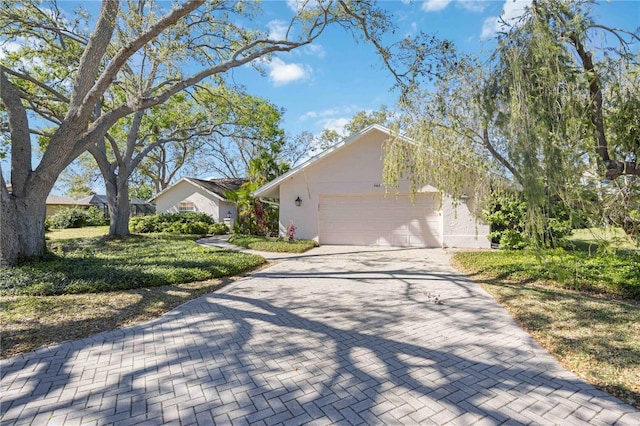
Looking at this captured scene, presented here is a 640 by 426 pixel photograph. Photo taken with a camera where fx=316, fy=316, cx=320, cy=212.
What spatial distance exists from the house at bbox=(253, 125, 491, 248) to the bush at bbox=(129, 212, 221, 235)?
7982 mm

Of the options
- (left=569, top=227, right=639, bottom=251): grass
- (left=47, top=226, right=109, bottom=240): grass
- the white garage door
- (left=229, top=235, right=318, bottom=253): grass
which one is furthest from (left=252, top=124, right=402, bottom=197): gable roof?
(left=47, top=226, right=109, bottom=240): grass

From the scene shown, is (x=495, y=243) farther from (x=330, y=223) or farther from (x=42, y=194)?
(x=42, y=194)

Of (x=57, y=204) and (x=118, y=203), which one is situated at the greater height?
(x=57, y=204)

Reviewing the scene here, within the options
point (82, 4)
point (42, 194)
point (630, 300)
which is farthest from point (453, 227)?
point (82, 4)

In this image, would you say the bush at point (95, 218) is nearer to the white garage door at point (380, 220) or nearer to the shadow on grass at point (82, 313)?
the white garage door at point (380, 220)

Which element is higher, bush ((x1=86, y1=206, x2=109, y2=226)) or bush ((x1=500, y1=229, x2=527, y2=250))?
bush ((x1=86, y1=206, x2=109, y2=226))

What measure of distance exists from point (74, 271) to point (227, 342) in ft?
17.9

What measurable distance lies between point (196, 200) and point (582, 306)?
2423 centimetres

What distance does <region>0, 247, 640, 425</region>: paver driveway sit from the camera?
2736 millimetres

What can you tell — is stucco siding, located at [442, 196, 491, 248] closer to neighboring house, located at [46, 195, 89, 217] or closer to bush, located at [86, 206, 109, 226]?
bush, located at [86, 206, 109, 226]

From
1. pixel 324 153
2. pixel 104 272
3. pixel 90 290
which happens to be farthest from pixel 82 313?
pixel 324 153

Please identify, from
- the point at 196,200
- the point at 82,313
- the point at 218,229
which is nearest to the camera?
the point at 82,313

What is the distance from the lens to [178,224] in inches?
829

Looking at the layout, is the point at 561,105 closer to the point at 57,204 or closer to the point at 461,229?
the point at 461,229
